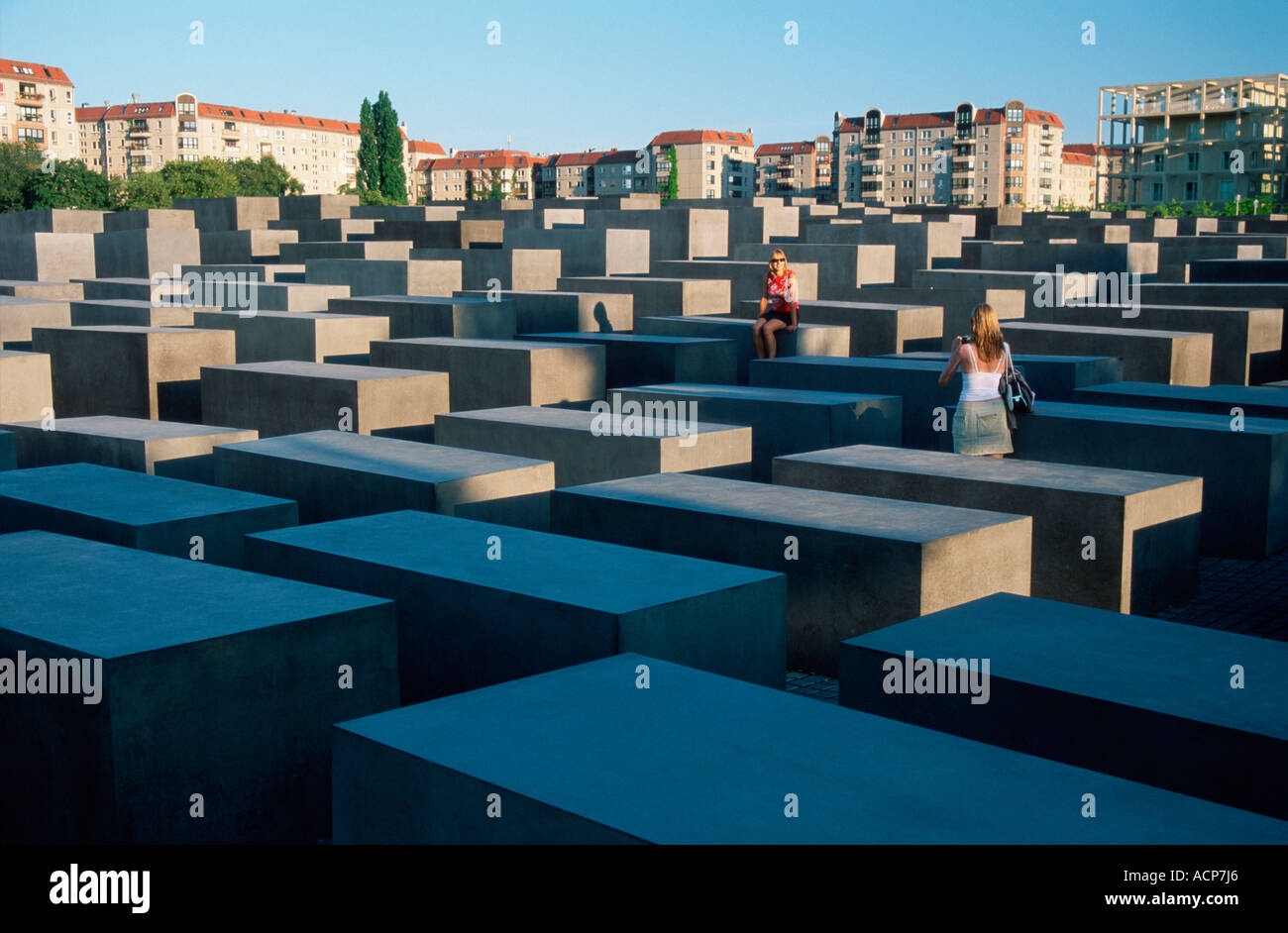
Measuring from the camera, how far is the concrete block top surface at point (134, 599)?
4641 millimetres

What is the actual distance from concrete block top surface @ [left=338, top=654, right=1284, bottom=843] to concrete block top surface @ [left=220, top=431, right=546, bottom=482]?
3934mm

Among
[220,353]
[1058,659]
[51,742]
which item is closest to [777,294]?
[220,353]

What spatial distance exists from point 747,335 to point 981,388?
247 inches

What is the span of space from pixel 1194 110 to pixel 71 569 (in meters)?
88.2

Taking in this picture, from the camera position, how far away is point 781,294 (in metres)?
13.5

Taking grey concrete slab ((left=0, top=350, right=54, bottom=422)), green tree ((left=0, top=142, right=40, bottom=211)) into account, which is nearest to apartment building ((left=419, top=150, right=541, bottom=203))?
green tree ((left=0, top=142, right=40, bottom=211))

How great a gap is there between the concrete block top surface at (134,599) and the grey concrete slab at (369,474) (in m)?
2.13

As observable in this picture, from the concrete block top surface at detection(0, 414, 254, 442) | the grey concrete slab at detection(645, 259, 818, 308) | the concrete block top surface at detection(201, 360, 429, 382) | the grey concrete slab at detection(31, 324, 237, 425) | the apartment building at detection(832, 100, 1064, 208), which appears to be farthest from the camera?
the apartment building at detection(832, 100, 1064, 208)

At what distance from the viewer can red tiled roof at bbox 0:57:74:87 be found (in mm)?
117188

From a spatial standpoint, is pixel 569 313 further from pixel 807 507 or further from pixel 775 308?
pixel 807 507

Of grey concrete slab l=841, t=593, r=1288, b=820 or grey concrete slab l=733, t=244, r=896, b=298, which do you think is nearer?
grey concrete slab l=841, t=593, r=1288, b=820

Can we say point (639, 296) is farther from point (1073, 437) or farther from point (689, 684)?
point (689, 684)

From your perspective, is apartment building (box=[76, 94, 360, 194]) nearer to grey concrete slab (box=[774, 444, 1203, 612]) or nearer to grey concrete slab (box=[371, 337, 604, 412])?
grey concrete slab (box=[371, 337, 604, 412])

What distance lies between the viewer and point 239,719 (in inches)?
186
